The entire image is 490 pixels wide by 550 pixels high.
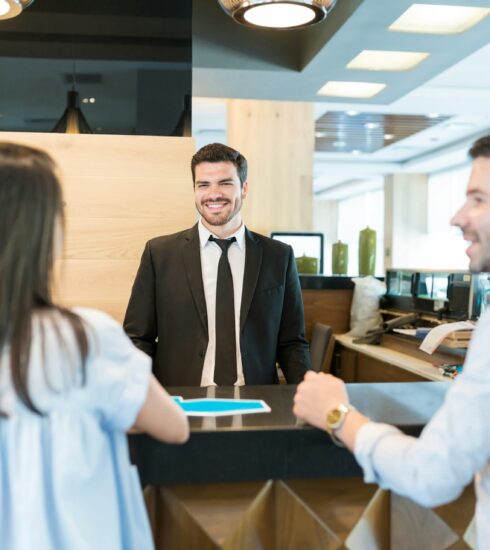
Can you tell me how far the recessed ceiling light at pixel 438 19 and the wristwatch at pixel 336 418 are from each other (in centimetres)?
267

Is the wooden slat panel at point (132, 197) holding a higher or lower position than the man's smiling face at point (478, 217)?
higher

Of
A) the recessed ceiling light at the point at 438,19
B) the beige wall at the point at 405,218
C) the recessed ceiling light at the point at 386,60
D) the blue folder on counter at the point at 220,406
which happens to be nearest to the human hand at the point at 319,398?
the blue folder on counter at the point at 220,406

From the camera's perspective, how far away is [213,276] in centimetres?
265

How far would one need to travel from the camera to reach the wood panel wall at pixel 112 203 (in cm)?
310

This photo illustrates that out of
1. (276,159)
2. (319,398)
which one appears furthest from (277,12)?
(276,159)

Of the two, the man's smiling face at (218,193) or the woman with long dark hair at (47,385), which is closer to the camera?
the woman with long dark hair at (47,385)

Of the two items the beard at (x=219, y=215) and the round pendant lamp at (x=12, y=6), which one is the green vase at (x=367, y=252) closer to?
the beard at (x=219, y=215)

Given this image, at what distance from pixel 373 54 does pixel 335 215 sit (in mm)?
17434

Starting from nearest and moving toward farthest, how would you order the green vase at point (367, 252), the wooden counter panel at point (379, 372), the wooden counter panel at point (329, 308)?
the wooden counter panel at point (379, 372) → the wooden counter panel at point (329, 308) → the green vase at point (367, 252)

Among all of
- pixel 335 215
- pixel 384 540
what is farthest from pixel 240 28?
pixel 335 215

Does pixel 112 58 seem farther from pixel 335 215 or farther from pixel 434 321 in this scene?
pixel 335 215

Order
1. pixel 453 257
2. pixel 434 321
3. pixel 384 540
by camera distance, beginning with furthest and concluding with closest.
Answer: pixel 453 257
pixel 434 321
pixel 384 540

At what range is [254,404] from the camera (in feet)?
5.62

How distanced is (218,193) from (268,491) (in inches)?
52.1
